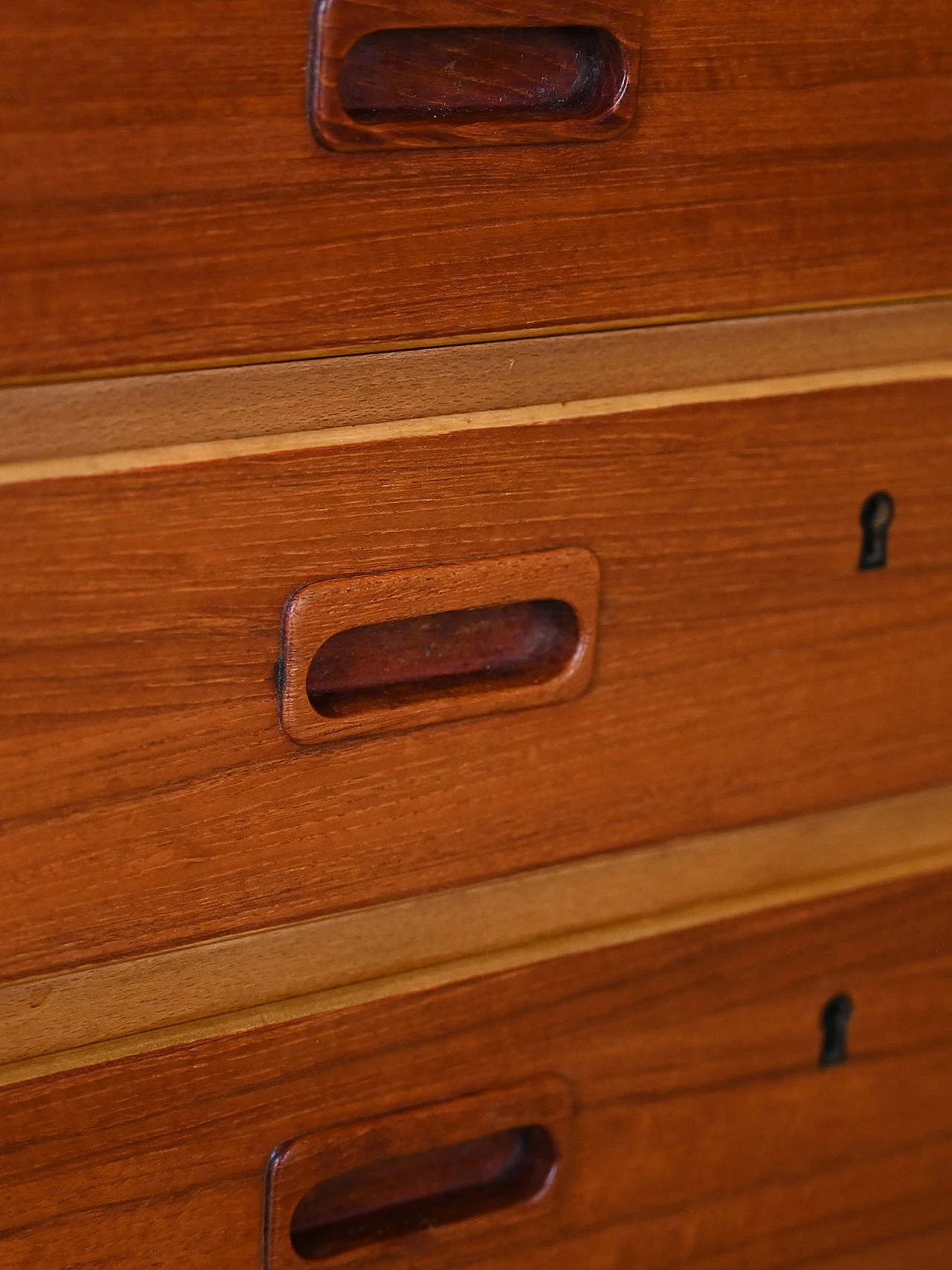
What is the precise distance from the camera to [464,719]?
1.61 feet

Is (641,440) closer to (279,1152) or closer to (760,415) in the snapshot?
(760,415)

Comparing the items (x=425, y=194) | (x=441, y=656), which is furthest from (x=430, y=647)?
(x=425, y=194)

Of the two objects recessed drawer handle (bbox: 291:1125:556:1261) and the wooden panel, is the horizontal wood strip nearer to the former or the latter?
recessed drawer handle (bbox: 291:1125:556:1261)

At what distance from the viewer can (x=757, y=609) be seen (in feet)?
1.74

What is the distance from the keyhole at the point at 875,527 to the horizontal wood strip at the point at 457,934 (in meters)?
0.10

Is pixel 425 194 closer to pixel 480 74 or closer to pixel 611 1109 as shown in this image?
pixel 480 74

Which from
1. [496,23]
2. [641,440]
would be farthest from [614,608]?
[496,23]

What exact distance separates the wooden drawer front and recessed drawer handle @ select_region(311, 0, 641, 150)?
267 millimetres

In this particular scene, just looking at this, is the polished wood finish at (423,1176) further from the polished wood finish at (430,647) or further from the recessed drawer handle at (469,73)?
the recessed drawer handle at (469,73)

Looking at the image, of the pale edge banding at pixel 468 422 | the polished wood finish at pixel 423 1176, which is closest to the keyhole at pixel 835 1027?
the polished wood finish at pixel 423 1176

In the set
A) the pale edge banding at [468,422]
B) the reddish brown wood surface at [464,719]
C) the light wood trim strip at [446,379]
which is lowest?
the reddish brown wood surface at [464,719]

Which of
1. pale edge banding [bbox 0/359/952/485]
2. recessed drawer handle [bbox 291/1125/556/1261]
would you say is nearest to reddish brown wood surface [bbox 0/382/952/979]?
pale edge banding [bbox 0/359/952/485]

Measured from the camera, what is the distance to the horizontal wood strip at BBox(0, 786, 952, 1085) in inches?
18.7

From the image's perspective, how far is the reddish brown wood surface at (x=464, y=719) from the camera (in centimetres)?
43
